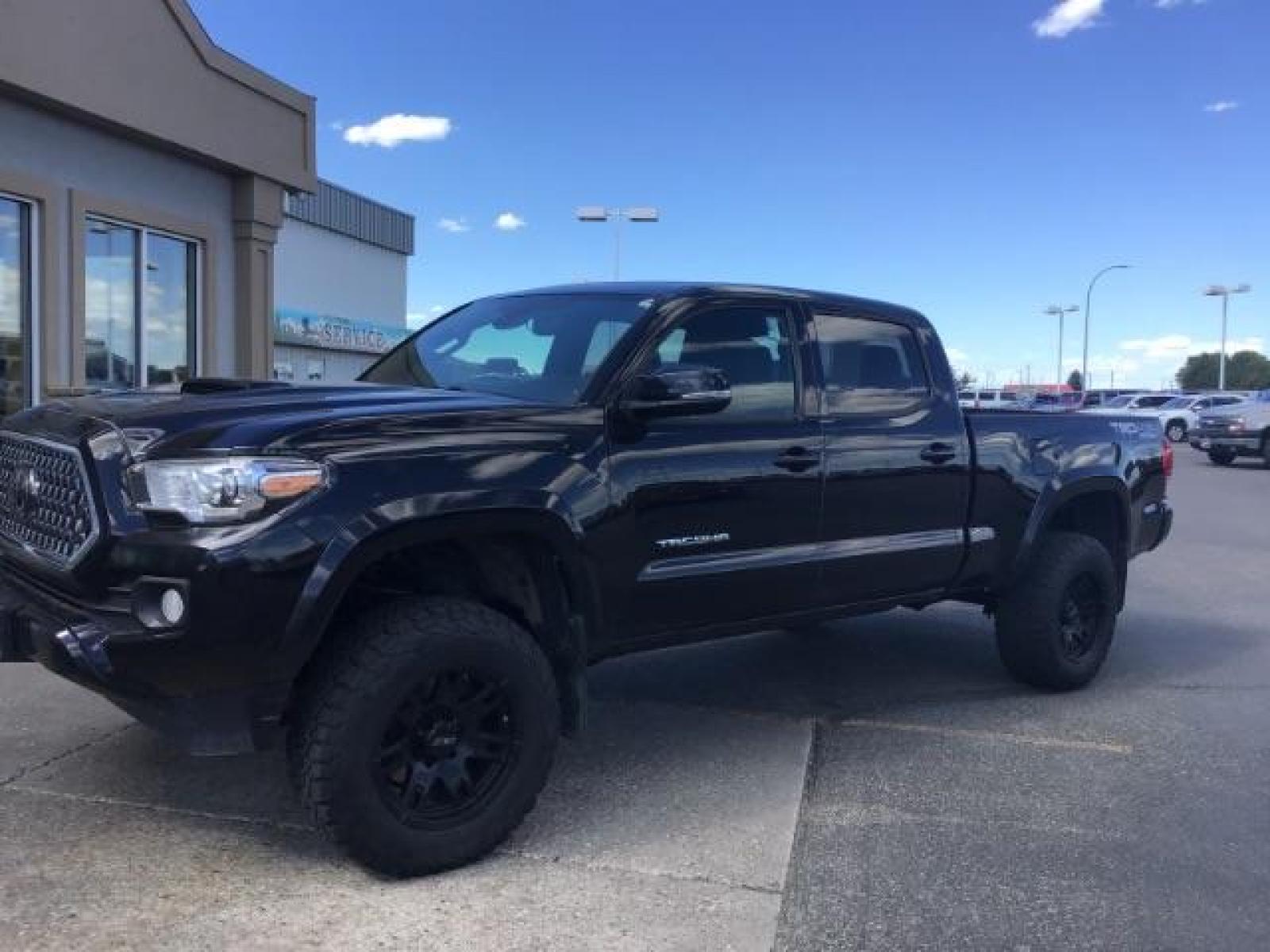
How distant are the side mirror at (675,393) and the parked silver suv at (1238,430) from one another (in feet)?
80.4

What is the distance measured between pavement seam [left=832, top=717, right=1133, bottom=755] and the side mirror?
2.08 metres

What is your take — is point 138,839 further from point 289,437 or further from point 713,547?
point 713,547

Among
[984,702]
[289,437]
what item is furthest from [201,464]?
[984,702]

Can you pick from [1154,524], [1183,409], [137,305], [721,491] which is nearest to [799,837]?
[721,491]

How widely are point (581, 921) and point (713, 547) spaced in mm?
1469

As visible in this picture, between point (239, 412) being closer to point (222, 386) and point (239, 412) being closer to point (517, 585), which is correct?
point (222, 386)

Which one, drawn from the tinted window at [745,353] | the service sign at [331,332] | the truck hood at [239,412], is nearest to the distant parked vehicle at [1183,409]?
the service sign at [331,332]

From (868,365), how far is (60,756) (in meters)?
3.75

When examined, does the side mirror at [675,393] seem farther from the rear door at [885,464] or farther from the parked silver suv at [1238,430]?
the parked silver suv at [1238,430]

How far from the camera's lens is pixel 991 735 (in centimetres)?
531

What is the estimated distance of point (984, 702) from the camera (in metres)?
5.89

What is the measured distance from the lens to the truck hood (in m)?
3.29

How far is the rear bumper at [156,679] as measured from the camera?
3193 mm

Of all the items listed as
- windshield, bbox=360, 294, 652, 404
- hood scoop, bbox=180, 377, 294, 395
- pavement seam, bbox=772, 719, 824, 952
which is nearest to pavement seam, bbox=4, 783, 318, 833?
hood scoop, bbox=180, 377, 294, 395
